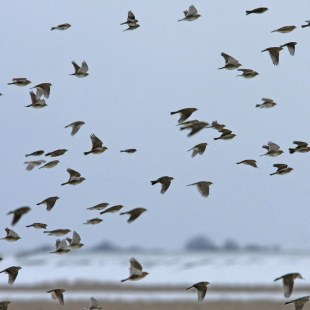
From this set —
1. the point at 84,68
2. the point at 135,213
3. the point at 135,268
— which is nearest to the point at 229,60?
the point at 84,68

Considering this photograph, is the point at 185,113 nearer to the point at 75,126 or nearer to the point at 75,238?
the point at 75,126

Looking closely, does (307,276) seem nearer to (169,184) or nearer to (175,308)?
(175,308)

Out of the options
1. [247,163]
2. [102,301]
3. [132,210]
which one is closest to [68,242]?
[132,210]

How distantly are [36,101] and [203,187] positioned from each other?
3.55m

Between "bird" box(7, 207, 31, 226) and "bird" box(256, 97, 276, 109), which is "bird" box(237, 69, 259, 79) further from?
"bird" box(7, 207, 31, 226)

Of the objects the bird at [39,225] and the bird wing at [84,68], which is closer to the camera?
the bird at [39,225]

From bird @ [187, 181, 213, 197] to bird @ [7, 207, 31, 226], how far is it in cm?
427

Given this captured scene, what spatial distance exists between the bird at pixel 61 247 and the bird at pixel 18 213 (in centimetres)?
207

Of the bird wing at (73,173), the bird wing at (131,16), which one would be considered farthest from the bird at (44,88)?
the bird wing at (131,16)

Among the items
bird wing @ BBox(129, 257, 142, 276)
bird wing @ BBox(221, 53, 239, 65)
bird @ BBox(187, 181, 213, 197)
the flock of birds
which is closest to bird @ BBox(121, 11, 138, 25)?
the flock of birds

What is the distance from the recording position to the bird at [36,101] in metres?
16.9

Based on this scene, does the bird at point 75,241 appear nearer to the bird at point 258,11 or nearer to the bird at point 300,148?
the bird at point 300,148

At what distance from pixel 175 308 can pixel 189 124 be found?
16510 mm

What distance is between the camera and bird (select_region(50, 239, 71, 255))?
50.4 feet
